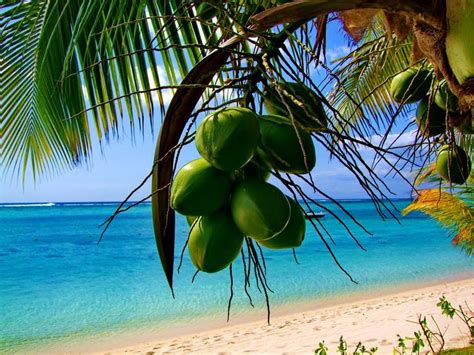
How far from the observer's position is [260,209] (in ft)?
1.86

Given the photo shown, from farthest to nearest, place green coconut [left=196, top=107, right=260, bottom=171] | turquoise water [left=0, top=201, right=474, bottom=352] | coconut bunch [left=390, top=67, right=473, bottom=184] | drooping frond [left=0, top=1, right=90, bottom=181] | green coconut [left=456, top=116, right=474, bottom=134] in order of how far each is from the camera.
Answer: turquoise water [left=0, top=201, right=474, bottom=352], drooping frond [left=0, top=1, right=90, bottom=181], coconut bunch [left=390, top=67, right=473, bottom=184], green coconut [left=456, top=116, right=474, bottom=134], green coconut [left=196, top=107, right=260, bottom=171]

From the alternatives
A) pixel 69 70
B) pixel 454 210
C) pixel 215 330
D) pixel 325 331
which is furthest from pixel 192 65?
pixel 215 330

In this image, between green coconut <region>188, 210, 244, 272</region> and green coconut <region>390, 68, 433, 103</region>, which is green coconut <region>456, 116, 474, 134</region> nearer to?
green coconut <region>390, 68, 433, 103</region>

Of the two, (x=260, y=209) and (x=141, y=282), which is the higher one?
(x=141, y=282)

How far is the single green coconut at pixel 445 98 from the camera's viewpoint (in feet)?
3.23

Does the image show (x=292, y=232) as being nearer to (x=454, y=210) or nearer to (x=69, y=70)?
(x=69, y=70)

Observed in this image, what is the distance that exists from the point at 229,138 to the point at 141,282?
790 inches

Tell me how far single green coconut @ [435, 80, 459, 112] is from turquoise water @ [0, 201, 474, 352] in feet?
19.5

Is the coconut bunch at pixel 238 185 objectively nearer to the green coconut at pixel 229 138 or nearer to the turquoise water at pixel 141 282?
the green coconut at pixel 229 138

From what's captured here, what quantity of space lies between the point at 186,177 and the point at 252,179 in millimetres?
79

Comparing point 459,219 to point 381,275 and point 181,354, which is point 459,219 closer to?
point 181,354

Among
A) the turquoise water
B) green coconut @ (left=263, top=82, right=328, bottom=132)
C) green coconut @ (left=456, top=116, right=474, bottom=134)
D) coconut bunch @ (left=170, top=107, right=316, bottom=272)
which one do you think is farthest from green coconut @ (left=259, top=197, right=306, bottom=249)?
the turquoise water

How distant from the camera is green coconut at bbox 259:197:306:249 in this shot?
0.64m

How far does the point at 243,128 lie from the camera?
22.0 inches
